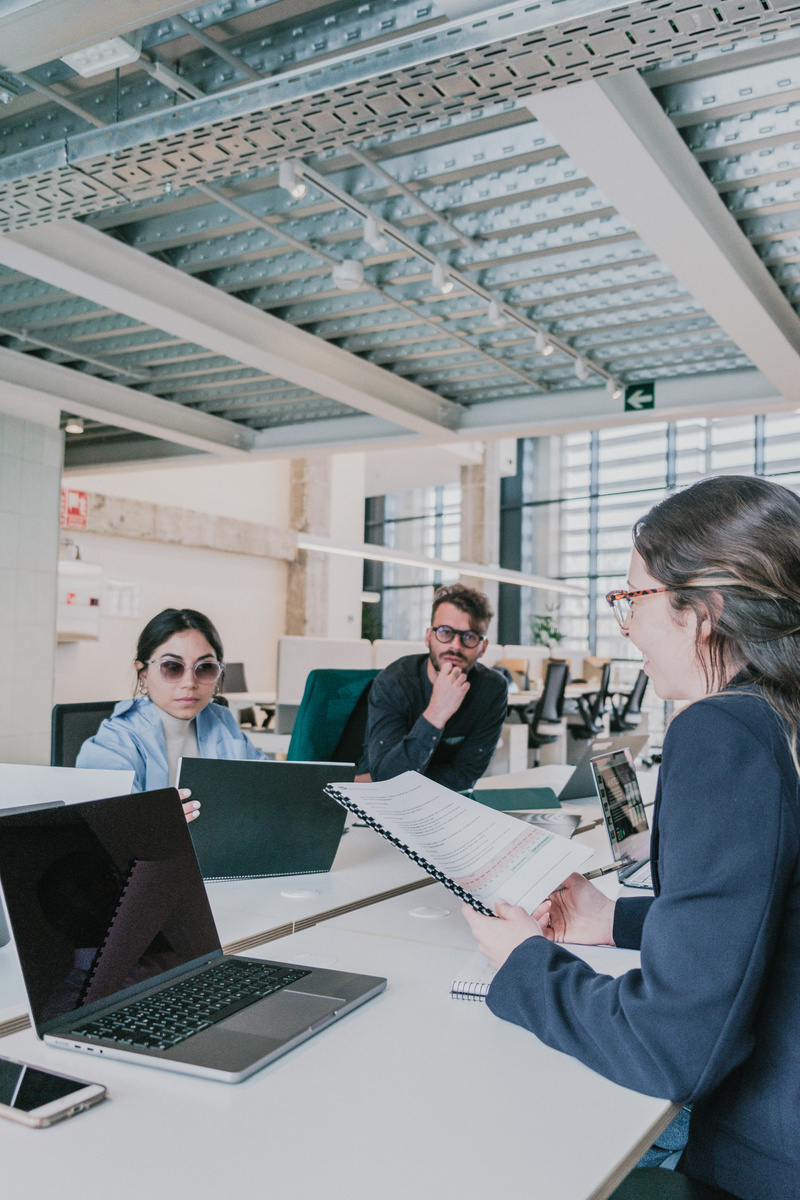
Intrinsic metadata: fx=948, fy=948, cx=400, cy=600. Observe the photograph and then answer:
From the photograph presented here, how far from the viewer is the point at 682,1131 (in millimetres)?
1399

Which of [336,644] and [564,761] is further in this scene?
[564,761]

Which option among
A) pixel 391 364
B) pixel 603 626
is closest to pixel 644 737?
pixel 391 364

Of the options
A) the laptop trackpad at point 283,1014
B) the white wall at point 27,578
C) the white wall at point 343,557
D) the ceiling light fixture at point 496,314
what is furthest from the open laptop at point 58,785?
the white wall at point 343,557

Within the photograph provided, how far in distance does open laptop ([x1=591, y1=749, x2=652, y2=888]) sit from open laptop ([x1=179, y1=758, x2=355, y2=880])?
2.00 ft

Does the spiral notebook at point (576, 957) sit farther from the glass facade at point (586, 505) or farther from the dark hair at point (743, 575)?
the glass facade at point (586, 505)

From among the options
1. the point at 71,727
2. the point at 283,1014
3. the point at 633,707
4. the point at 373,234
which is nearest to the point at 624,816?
the point at 283,1014

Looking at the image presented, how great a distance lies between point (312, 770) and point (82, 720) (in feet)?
3.86

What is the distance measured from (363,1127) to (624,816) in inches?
58.3

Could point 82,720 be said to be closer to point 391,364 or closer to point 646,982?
point 646,982

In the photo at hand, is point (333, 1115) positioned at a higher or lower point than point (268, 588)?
lower

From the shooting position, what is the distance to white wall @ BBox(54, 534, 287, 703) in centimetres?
926

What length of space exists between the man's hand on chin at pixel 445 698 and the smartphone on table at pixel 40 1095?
214 cm

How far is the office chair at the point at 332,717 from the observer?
3430 millimetres

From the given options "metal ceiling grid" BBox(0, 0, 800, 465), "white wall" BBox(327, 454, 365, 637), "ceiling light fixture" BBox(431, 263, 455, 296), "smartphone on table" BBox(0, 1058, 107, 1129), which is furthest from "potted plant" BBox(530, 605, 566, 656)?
"smartphone on table" BBox(0, 1058, 107, 1129)
